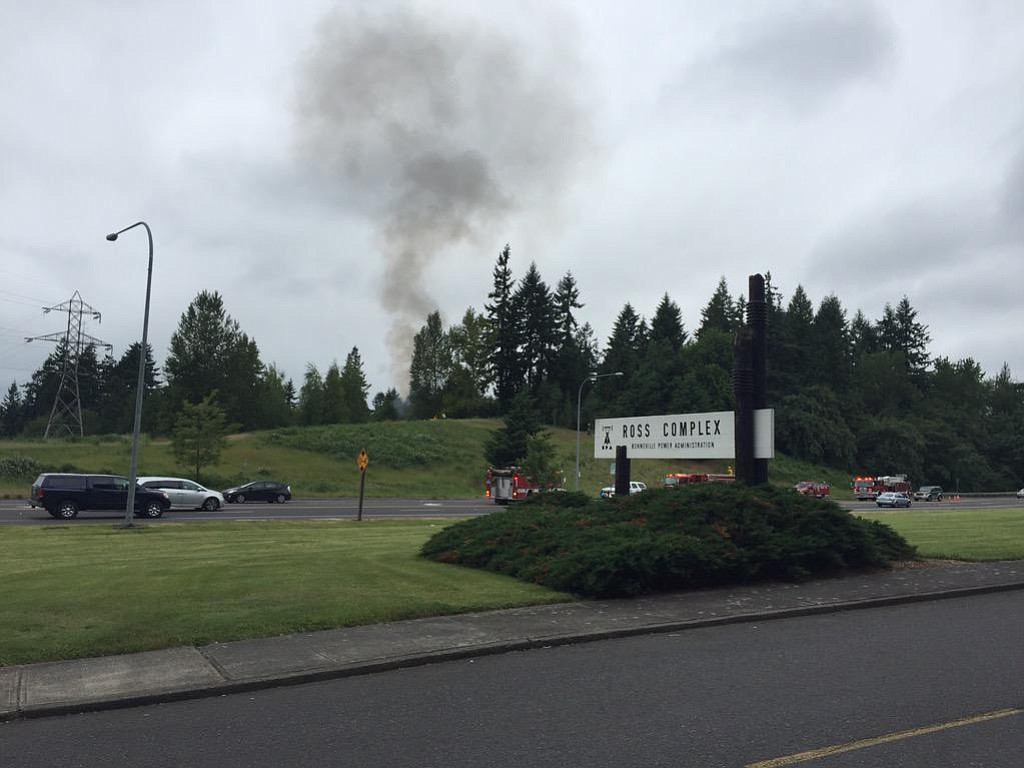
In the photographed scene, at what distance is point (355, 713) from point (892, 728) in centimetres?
381

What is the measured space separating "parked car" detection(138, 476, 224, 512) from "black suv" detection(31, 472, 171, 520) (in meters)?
4.13

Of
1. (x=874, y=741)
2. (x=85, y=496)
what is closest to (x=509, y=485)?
(x=85, y=496)

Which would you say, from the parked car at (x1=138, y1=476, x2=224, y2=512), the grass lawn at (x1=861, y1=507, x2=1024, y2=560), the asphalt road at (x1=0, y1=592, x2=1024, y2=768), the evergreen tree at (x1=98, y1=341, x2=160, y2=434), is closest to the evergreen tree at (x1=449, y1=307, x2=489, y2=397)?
the evergreen tree at (x1=98, y1=341, x2=160, y2=434)

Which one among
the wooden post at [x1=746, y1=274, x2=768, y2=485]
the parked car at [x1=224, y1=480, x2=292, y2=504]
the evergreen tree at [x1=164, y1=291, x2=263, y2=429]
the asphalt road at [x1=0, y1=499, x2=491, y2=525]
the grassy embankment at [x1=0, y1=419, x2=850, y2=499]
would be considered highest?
the evergreen tree at [x1=164, y1=291, x2=263, y2=429]

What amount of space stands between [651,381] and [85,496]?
81845mm

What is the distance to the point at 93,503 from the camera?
3341cm

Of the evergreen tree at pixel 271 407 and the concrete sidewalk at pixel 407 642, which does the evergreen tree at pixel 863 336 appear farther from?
the concrete sidewalk at pixel 407 642

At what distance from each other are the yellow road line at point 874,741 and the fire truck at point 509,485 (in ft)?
140

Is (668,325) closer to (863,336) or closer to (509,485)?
(863,336)

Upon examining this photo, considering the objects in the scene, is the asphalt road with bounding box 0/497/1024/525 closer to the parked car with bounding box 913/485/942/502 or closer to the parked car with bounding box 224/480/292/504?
the parked car with bounding box 224/480/292/504

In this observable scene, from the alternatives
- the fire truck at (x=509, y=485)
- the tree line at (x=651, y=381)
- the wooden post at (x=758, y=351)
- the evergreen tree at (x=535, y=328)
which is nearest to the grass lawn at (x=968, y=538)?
A: the wooden post at (x=758, y=351)

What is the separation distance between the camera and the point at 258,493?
48.2 m

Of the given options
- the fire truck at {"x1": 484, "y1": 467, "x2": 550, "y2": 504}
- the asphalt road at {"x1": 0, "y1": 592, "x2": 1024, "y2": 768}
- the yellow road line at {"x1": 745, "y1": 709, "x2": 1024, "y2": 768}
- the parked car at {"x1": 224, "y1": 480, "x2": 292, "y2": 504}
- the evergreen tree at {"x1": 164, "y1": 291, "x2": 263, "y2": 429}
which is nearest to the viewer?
the yellow road line at {"x1": 745, "y1": 709, "x2": 1024, "y2": 768}

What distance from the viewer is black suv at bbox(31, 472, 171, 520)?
3225 cm
